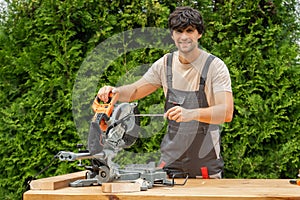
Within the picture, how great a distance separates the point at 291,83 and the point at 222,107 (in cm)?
171

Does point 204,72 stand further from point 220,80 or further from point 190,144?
point 190,144

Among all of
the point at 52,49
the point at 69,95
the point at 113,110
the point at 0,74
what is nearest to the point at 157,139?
the point at 69,95

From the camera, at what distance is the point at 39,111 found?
13.8 ft

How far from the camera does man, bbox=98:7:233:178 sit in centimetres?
262

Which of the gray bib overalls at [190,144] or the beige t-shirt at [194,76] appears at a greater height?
the beige t-shirt at [194,76]

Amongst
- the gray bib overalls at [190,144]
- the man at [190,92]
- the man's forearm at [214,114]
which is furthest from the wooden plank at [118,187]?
the gray bib overalls at [190,144]

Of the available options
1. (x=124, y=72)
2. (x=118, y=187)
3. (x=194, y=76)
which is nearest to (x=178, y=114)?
(x=118, y=187)

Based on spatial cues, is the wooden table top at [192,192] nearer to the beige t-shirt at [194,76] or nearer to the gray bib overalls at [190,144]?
→ the gray bib overalls at [190,144]

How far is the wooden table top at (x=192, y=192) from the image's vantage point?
1.99 m

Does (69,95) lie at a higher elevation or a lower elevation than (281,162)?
higher

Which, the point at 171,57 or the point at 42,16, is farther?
the point at 42,16

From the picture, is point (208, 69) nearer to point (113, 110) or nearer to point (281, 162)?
point (113, 110)

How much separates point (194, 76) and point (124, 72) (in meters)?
Answer: 1.39

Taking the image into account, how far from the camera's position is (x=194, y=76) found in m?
2.73
